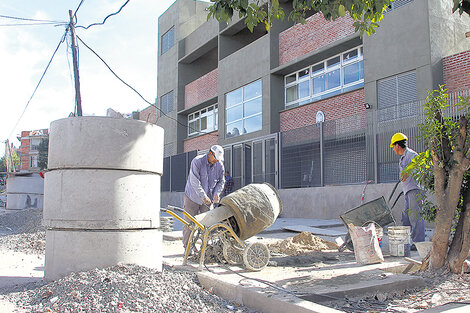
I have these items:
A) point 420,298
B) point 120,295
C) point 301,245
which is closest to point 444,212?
point 420,298

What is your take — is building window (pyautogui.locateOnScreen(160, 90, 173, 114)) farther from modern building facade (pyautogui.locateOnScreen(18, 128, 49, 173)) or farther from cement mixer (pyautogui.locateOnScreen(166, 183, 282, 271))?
modern building facade (pyautogui.locateOnScreen(18, 128, 49, 173))

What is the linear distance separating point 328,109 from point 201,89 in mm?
11179

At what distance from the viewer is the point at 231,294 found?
415 cm

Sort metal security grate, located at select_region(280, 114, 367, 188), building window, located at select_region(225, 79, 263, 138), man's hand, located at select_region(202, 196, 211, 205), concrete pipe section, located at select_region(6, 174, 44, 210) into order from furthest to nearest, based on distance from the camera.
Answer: concrete pipe section, located at select_region(6, 174, 44, 210)
building window, located at select_region(225, 79, 263, 138)
metal security grate, located at select_region(280, 114, 367, 188)
man's hand, located at select_region(202, 196, 211, 205)

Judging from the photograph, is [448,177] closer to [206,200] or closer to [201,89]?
[206,200]

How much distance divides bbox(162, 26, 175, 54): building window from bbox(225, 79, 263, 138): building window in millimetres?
8914

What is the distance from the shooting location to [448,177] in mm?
4605

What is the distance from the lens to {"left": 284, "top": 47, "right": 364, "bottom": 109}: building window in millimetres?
15391

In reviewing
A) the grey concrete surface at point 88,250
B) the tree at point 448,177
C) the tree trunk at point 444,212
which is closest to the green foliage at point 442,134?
the tree at point 448,177

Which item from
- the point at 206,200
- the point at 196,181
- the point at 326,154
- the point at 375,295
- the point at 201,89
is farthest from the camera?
the point at 201,89

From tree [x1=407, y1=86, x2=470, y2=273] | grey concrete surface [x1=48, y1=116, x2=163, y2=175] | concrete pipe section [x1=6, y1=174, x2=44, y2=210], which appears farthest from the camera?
concrete pipe section [x1=6, y1=174, x2=44, y2=210]

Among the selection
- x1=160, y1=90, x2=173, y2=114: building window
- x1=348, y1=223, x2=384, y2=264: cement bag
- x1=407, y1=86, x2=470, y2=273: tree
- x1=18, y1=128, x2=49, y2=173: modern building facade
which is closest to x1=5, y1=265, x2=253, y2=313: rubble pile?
x1=348, y1=223, x2=384, y2=264: cement bag

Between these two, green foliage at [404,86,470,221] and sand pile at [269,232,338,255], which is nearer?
green foliage at [404,86,470,221]

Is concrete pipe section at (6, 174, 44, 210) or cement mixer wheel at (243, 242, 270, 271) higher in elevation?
concrete pipe section at (6, 174, 44, 210)
